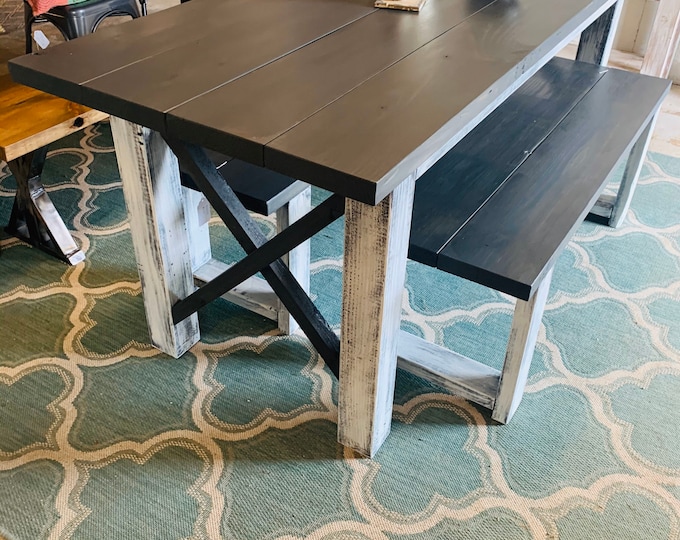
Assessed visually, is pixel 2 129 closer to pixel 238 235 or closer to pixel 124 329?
pixel 124 329

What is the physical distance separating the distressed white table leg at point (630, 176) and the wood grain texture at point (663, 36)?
55cm

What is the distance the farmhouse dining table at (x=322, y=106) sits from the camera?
3.09ft

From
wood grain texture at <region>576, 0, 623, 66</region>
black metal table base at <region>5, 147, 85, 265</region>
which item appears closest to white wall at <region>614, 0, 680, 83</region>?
wood grain texture at <region>576, 0, 623, 66</region>

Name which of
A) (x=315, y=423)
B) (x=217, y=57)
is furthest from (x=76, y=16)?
(x=315, y=423)

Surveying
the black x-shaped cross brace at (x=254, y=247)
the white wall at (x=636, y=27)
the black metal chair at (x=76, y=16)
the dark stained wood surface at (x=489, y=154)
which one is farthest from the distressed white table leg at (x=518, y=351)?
the white wall at (x=636, y=27)

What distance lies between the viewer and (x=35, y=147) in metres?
1.56

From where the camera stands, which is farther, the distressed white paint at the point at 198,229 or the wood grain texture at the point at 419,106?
the distressed white paint at the point at 198,229

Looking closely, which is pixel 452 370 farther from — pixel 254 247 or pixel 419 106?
pixel 419 106

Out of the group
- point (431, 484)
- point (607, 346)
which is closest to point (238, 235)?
point (431, 484)

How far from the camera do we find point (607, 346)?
1554 mm

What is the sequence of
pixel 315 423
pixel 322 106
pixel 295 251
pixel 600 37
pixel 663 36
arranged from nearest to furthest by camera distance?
1. pixel 322 106
2. pixel 315 423
3. pixel 295 251
4. pixel 600 37
5. pixel 663 36

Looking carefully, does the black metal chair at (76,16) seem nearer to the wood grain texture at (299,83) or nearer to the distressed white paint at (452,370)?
the wood grain texture at (299,83)

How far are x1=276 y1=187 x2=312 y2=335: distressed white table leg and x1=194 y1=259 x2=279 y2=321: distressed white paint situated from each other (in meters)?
0.04

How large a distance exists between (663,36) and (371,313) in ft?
5.85
